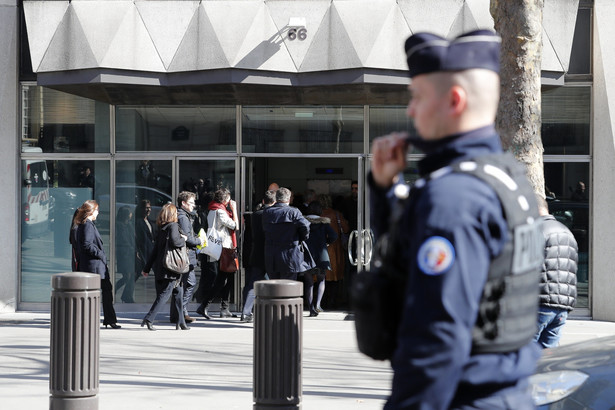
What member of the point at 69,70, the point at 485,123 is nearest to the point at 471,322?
the point at 485,123

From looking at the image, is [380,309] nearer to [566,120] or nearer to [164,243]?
[164,243]

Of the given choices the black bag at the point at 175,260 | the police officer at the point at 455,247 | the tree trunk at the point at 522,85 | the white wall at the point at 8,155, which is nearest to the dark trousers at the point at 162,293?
the black bag at the point at 175,260

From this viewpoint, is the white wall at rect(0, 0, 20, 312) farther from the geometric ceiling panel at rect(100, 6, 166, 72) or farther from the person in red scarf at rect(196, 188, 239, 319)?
the person in red scarf at rect(196, 188, 239, 319)

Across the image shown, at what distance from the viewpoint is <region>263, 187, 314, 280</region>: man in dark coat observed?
11781 mm

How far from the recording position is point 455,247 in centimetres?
213

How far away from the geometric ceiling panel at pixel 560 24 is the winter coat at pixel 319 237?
4.08m

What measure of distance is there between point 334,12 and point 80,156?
175 inches

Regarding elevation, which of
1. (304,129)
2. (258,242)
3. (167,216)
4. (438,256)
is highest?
(304,129)

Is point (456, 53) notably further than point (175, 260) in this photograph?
No

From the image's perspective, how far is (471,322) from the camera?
7.08ft

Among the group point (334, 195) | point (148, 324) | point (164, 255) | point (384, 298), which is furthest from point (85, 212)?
point (384, 298)

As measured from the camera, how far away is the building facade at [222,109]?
40.2 feet

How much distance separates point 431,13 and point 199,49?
3.23 meters

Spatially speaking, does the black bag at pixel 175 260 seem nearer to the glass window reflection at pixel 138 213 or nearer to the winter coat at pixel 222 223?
the winter coat at pixel 222 223
